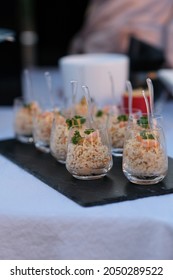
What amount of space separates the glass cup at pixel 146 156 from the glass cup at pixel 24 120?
37 cm

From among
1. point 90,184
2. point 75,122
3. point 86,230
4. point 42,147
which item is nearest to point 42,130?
point 42,147

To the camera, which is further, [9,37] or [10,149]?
[9,37]

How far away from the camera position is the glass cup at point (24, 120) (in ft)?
4.51

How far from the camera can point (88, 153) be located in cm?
105

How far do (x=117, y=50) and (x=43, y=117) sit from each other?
780 mm

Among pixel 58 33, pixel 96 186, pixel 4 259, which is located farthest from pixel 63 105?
pixel 58 33

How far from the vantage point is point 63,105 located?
140 centimetres

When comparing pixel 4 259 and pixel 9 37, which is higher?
pixel 9 37

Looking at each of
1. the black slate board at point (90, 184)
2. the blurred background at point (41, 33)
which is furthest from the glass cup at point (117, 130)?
the blurred background at point (41, 33)

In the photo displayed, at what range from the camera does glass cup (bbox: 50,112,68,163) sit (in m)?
1.16

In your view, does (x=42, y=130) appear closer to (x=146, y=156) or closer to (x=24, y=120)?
(x=24, y=120)

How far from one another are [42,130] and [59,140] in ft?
0.39

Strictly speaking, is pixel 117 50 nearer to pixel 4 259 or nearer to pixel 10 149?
pixel 10 149

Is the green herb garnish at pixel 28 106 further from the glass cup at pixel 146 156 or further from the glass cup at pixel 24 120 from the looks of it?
the glass cup at pixel 146 156
